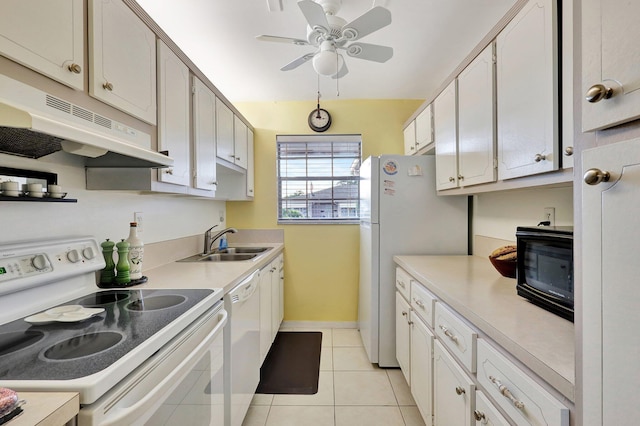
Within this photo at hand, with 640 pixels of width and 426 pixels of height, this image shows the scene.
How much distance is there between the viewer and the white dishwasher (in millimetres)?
1478

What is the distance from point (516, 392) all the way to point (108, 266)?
67.5 inches

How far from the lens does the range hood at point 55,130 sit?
2.25 feet

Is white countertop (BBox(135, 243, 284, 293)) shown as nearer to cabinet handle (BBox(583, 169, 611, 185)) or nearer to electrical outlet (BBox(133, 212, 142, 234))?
electrical outlet (BBox(133, 212, 142, 234))

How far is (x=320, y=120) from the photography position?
3236mm

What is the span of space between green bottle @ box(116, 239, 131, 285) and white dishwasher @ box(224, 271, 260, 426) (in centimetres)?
49

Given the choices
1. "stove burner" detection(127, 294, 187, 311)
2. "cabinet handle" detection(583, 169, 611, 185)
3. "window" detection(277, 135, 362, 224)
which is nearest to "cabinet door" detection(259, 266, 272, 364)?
"stove burner" detection(127, 294, 187, 311)

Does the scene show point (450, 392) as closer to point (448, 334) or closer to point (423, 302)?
point (448, 334)

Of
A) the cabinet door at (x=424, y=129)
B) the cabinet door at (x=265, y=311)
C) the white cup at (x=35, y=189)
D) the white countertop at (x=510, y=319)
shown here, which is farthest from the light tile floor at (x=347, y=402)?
the cabinet door at (x=424, y=129)

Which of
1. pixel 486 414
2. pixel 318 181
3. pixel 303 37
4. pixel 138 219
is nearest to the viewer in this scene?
pixel 486 414

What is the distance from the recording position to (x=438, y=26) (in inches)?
76.6

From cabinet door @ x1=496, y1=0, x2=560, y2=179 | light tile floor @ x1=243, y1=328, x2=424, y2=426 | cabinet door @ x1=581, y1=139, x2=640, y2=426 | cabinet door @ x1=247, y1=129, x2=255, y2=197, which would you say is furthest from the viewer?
cabinet door @ x1=247, y1=129, x2=255, y2=197

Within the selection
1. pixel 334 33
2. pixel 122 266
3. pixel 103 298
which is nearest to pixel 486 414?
pixel 103 298

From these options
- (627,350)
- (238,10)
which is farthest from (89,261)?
(627,350)

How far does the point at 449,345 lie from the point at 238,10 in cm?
218
